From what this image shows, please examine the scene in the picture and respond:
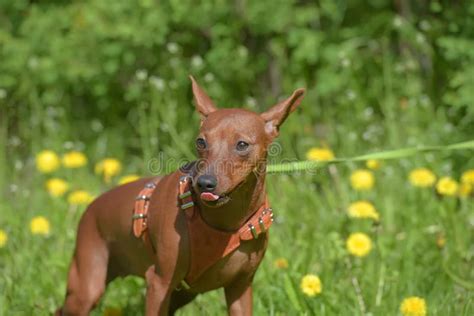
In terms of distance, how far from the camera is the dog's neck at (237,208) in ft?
9.72

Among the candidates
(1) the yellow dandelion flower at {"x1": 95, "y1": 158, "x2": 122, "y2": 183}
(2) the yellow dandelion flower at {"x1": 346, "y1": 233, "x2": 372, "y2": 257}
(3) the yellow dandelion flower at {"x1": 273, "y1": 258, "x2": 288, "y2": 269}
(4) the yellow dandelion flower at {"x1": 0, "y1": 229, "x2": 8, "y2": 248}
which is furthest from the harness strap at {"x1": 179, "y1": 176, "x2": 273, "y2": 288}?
(1) the yellow dandelion flower at {"x1": 95, "y1": 158, "x2": 122, "y2": 183}

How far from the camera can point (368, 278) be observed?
399 centimetres

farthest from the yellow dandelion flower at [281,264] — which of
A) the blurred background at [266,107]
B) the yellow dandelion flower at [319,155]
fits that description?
the yellow dandelion flower at [319,155]

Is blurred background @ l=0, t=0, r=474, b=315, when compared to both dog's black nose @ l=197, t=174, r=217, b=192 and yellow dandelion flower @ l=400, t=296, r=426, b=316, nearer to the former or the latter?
yellow dandelion flower @ l=400, t=296, r=426, b=316

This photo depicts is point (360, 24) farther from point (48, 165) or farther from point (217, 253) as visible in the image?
point (217, 253)

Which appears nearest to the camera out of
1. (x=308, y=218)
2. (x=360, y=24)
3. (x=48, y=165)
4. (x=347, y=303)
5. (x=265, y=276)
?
(x=347, y=303)

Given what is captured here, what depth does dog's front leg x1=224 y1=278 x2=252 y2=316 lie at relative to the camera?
3.14 metres

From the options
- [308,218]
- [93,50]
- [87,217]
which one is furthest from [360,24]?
[87,217]

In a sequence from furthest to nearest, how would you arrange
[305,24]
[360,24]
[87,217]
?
[360,24] < [305,24] < [87,217]

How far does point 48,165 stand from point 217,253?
8.92 feet

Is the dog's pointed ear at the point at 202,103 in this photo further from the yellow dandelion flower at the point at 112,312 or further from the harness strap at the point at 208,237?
the yellow dandelion flower at the point at 112,312

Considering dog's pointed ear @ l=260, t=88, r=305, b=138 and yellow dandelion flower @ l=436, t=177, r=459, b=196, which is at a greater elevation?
dog's pointed ear @ l=260, t=88, r=305, b=138

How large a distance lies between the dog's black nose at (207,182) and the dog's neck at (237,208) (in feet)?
0.88

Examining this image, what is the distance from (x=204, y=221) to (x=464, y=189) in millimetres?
2121
